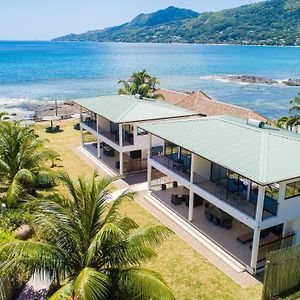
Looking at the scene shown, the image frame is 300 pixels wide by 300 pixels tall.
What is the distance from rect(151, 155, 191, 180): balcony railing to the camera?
23441 mm

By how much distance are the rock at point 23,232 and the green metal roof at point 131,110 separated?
1154 cm

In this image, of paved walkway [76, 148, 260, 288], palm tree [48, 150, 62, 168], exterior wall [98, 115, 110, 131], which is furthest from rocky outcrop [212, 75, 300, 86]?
paved walkway [76, 148, 260, 288]

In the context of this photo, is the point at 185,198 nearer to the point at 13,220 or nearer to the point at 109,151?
the point at 13,220

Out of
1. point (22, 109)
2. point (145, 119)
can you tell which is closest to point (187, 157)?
point (145, 119)

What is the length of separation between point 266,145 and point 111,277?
10720 millimetres

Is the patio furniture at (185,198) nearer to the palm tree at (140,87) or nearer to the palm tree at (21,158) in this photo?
the palm tree at (21,158)

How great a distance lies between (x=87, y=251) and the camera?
1170cm

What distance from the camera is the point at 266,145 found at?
18797 millimetres

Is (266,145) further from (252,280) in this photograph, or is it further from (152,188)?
(152,188)

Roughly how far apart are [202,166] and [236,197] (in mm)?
3216

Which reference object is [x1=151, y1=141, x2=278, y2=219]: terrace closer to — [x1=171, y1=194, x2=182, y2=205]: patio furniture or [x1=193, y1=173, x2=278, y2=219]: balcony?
[x1=193, y1=173, x2=278, y2=219]: balcony

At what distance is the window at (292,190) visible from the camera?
17.5 meters

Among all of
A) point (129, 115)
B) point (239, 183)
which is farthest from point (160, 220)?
point (129, 115)

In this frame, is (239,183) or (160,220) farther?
(160,220)
